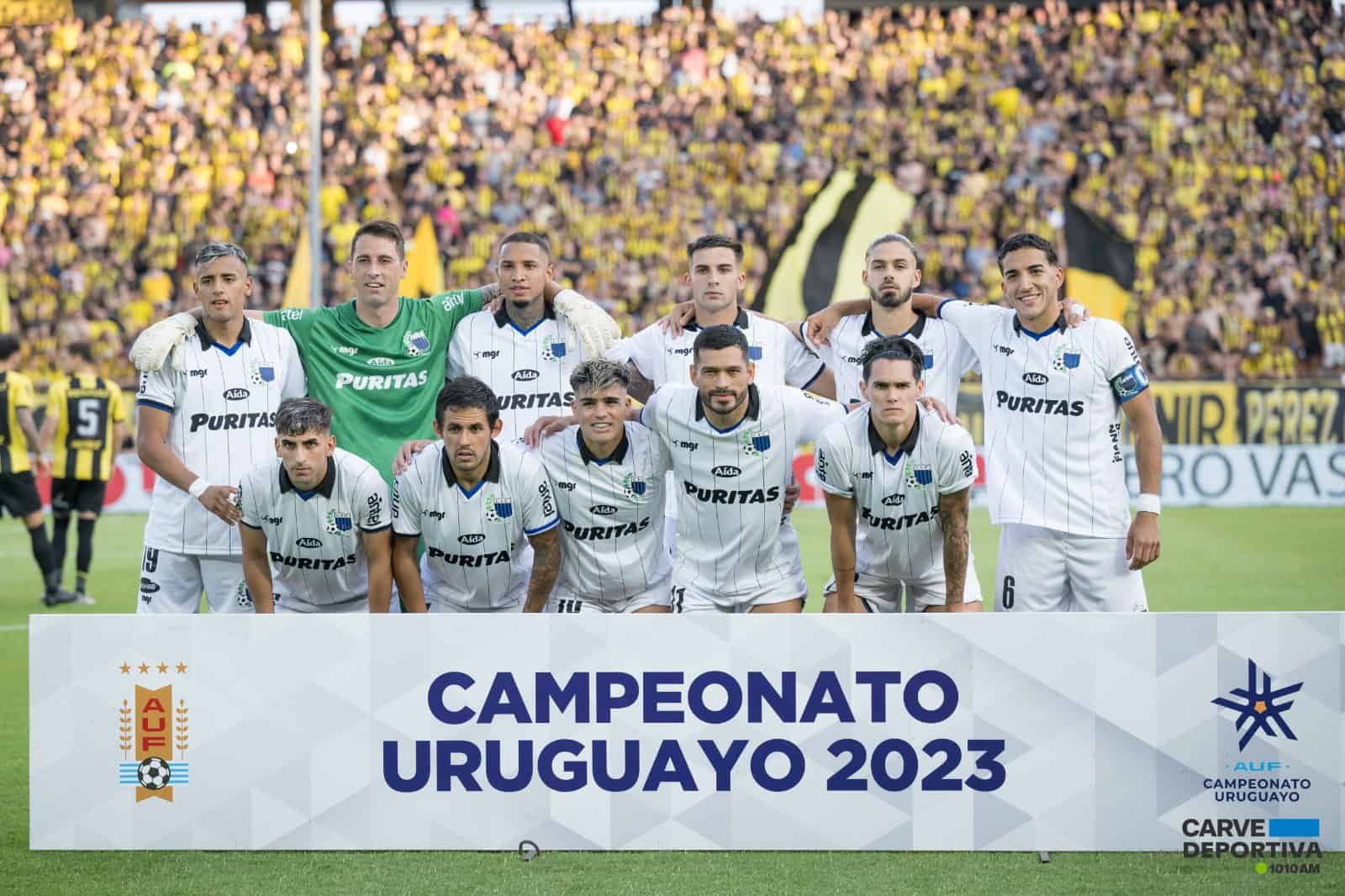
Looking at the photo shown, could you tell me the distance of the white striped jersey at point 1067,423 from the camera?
18.6 feet

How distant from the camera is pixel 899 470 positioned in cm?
523

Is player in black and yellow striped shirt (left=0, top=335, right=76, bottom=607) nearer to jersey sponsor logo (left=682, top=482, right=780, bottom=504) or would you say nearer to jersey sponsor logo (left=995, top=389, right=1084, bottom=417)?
jersey sponsor logo (left=682, top=482, right=780, bottom=504)

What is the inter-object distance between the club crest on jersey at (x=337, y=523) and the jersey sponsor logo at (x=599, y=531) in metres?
0.80

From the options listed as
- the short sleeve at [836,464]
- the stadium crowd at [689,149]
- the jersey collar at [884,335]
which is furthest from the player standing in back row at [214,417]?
the stadium crowd at [689,149]

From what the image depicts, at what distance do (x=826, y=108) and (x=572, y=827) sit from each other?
20.3 meters

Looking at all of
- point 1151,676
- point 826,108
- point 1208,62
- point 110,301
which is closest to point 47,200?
point 110,301

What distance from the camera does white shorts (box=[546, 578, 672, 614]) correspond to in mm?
5453

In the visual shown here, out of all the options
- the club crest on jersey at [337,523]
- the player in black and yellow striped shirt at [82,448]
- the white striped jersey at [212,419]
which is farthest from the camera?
the player in black and yellow striped shirt at [82,448]

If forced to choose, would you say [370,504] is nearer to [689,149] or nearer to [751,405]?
[751,405]

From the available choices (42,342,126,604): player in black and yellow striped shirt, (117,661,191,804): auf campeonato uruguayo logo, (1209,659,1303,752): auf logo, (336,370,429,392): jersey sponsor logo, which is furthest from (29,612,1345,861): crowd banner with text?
(42,342,126,604): player in black and yellow striped shirt

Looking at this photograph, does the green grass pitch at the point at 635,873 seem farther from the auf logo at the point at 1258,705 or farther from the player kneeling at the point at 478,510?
the player kneeling at the point at 478,510

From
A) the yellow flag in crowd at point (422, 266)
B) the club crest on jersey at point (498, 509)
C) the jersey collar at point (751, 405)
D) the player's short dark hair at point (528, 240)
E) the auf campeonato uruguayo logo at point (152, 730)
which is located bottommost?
the auf campeonato uruguayo logo at point (152, 730)

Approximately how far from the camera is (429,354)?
589 centimetres

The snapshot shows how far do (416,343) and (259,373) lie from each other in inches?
25.6
